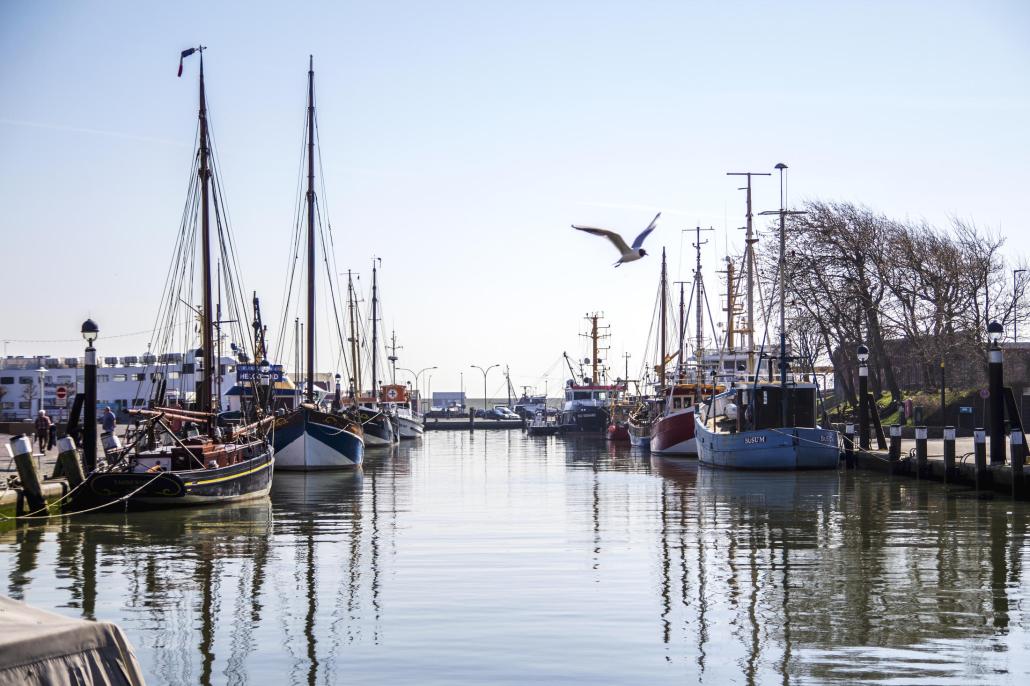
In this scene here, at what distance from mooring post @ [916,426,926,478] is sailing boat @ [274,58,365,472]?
22.2m

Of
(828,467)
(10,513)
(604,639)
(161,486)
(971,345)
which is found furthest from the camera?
(971,345)

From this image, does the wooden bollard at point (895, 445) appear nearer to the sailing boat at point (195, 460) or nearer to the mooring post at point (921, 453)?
the mooring post at point (921, 453)

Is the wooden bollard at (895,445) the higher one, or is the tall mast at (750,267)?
the tall mast at (750,267)

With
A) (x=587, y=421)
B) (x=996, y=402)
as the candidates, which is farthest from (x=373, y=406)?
(x=996, y=402)

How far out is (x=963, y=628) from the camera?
45.9ft

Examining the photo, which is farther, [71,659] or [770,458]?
[770,458]

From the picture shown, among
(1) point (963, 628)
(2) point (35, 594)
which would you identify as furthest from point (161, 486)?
(1) point (963, 628)

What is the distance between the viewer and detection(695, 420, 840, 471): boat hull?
139 ft

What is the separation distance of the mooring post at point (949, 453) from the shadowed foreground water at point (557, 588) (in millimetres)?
2737

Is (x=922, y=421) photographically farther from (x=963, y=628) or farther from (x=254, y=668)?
(x=254, y=668)

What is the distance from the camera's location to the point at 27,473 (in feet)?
82.5

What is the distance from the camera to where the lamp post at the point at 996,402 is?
3130 centimetres

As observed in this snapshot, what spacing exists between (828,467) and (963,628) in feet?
95.2

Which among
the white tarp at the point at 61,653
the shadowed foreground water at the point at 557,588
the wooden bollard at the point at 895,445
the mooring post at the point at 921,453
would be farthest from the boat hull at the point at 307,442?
the white tarp at the point at 61,653
